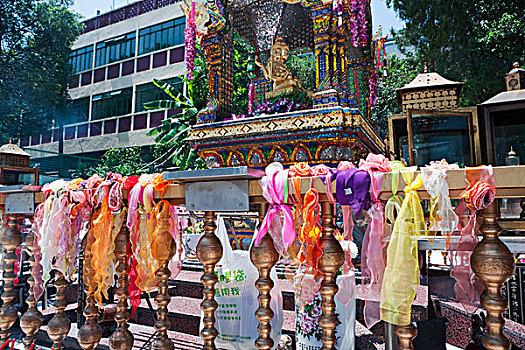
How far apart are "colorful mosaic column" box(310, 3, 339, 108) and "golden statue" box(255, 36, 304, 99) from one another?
3.06 ft

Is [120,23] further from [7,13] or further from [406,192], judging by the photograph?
[406,192]

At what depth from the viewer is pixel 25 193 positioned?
2209 mm

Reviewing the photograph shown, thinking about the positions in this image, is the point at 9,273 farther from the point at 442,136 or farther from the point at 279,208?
the point at 442,136

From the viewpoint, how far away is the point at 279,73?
5621 millimetres

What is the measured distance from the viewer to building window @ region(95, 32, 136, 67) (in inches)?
959

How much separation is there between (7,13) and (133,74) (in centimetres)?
726

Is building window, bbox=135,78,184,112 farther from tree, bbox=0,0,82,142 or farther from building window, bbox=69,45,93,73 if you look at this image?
building window, bbox=69,45,93,73

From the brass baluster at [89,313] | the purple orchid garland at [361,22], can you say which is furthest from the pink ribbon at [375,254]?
the purple orchid garland at [361,22]

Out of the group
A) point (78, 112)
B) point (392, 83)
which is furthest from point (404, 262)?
point (78, 112)

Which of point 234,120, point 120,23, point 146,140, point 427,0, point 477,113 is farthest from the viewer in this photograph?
point 120,23

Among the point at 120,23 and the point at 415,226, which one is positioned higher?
the point at 120,23

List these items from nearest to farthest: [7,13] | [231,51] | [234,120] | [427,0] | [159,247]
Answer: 1. [159,247]
2. [234,120]
3. [231,51]
4. [427,0]
5. [7,13]

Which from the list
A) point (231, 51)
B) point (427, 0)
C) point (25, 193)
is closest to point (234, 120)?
point (231, 51)

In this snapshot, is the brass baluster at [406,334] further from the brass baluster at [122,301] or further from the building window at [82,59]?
the building window at [82,59]
